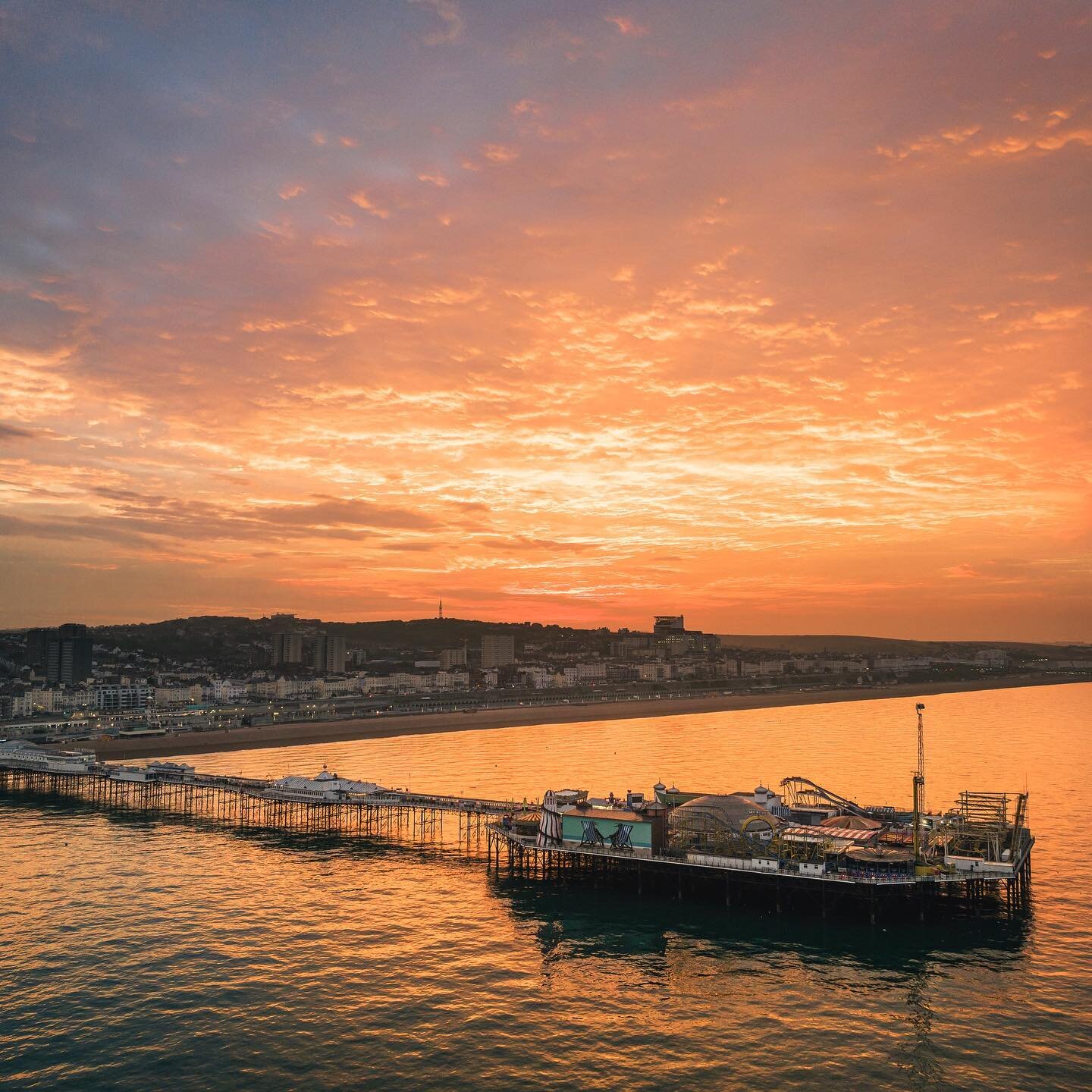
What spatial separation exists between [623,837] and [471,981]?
22208 millimetres

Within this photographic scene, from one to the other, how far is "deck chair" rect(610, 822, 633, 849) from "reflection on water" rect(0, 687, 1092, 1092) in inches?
136

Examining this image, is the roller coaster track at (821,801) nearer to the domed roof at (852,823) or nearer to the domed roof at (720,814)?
the domed roof at (852,823)

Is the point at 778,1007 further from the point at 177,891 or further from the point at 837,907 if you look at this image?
the point at 177,891

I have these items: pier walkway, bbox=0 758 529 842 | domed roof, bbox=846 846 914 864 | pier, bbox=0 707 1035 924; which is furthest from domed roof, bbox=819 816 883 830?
pier walkway, bbox=0 758 529 842

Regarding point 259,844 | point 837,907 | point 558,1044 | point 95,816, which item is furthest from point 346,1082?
point 95,816

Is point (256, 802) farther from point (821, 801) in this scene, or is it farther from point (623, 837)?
point (821, 801)

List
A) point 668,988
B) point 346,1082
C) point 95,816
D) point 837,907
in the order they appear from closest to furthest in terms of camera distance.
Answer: point 346,1082 → point 668,988 → point 837,907 → point 95,816

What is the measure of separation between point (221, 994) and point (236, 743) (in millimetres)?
119164

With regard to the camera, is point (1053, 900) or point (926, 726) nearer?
point (1053, 900)

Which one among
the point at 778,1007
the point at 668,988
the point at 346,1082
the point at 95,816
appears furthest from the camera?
the point at 95,816

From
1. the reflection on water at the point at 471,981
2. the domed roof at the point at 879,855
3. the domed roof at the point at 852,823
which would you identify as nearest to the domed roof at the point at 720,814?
the reflection on water at the point at 471,981

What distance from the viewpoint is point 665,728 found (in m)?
185

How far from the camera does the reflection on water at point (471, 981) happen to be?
122 ft

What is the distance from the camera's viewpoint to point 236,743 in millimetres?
156250
